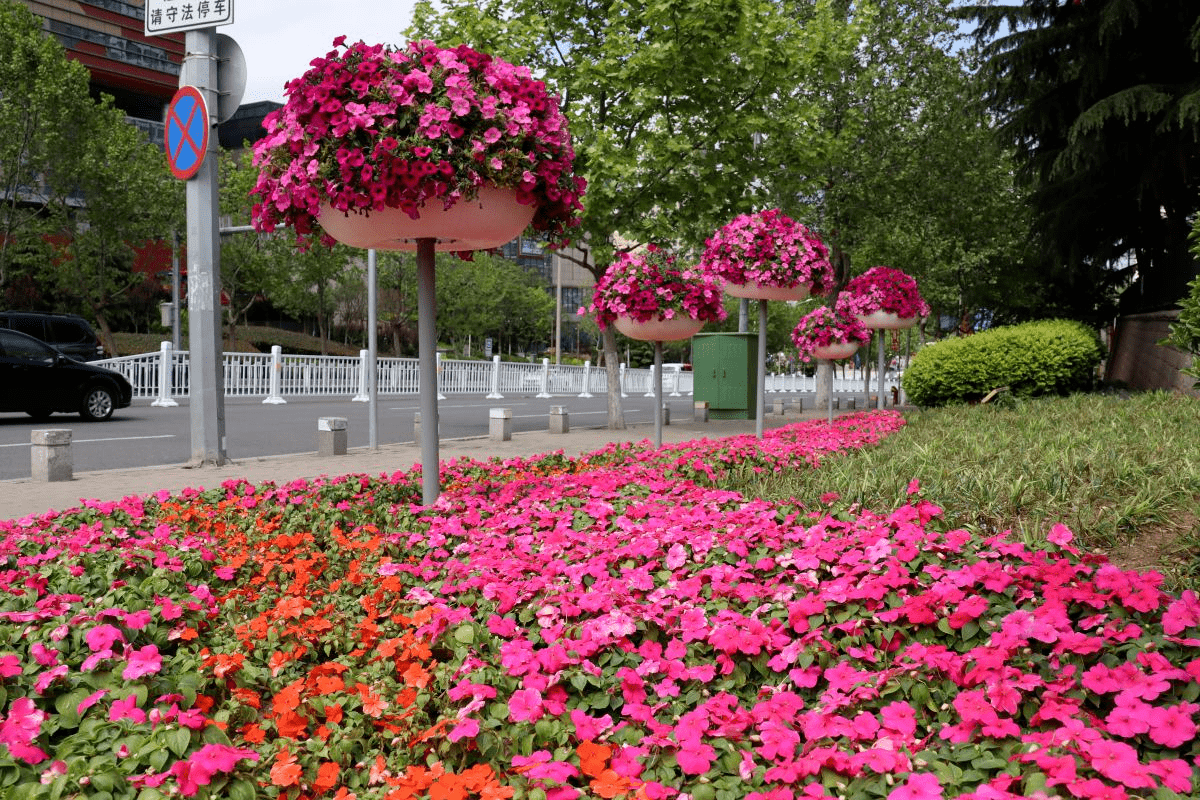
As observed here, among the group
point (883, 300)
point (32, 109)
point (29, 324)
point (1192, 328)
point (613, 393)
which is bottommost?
point (613, 393)

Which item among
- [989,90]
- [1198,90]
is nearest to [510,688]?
[1198,90]

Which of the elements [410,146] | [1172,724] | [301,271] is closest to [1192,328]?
[1172,724]

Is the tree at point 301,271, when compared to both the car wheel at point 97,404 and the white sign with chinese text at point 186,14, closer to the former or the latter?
the car wheel at point 97,404

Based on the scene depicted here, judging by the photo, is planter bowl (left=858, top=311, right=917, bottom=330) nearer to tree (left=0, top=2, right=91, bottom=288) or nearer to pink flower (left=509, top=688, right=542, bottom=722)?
pink flower (left=509, top=688, right=542, bottom=722)

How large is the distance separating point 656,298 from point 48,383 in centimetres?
1087

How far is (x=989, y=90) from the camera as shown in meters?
15.9

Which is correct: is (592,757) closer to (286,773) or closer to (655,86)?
(286,773)

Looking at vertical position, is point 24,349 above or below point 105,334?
below

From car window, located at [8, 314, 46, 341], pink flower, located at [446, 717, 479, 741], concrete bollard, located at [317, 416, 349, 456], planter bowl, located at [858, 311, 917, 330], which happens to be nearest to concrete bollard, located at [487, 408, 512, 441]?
concrete bollard, located at [317, 416, 349, 456]

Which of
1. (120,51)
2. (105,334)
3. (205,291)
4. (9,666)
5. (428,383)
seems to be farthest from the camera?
(120,51)

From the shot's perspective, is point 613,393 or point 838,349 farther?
point 613,393

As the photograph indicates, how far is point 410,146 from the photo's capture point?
4438mm

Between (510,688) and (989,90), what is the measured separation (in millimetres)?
15988

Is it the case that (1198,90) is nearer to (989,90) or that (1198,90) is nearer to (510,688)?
(989,90)
